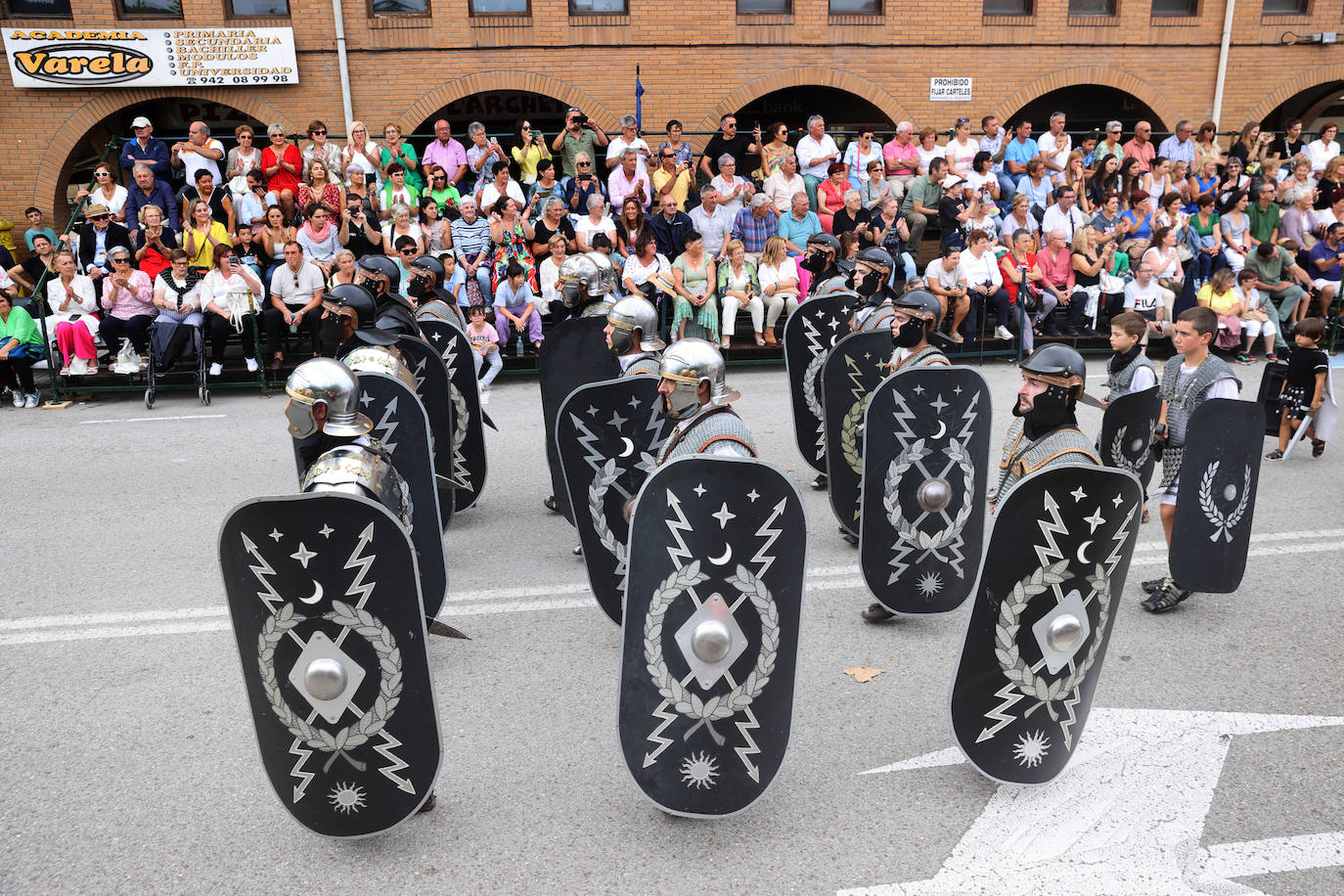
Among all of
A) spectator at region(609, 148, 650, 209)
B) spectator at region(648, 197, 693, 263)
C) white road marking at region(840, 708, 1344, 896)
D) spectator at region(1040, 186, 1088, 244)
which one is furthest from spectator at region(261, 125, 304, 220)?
white road marking at region(840, 708, 1344, 896)

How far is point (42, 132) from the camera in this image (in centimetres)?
1395

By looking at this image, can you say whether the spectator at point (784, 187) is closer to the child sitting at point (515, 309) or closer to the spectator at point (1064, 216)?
the spectator at point (1064, 216)

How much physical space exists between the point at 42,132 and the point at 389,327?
36.5ft

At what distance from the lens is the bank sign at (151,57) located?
13.6 metres

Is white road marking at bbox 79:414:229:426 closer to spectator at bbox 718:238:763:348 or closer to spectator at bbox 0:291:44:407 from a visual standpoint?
spectator at bbox 0:291:44:407

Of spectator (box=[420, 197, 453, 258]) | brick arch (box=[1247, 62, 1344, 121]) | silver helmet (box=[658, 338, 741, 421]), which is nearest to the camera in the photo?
silver helmet (box=[658, 338, 741, 421])

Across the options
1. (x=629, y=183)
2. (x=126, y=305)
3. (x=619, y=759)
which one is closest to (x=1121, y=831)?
(x=619, y=759)

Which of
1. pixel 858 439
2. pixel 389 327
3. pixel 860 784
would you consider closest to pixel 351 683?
pixel 860 784

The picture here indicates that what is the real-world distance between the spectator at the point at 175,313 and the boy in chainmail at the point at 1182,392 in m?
9.25

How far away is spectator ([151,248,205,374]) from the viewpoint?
1062 cm

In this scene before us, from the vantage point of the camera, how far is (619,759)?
4223 millimetres

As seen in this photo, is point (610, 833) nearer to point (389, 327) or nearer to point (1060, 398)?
point (1060, 398)

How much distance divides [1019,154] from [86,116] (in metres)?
12.9

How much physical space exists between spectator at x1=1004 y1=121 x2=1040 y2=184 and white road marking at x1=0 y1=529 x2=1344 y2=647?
846 cm
